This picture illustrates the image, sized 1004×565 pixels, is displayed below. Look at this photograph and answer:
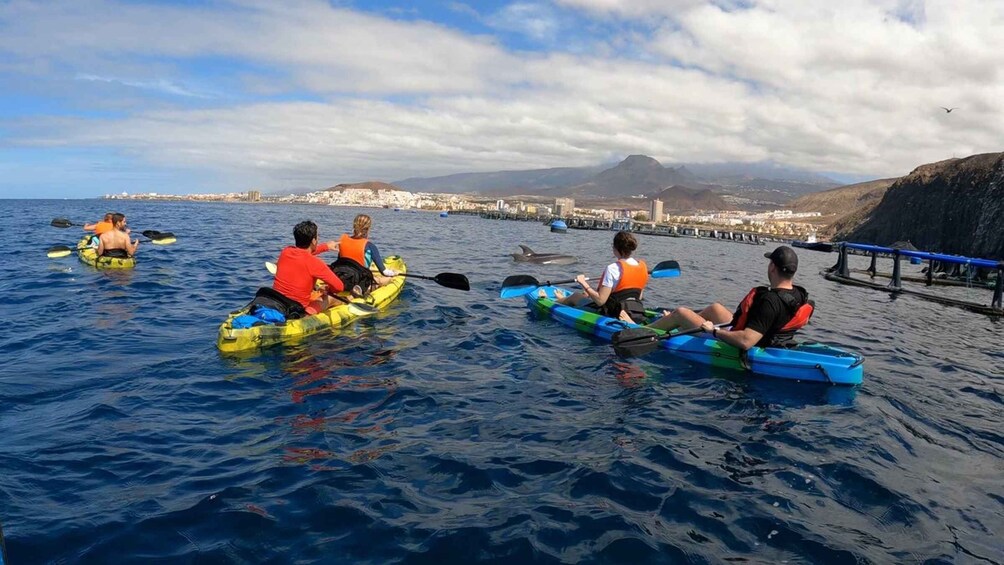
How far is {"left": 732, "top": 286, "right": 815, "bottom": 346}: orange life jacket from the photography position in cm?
881

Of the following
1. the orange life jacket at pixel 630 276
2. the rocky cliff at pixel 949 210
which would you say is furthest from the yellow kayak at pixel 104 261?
the rocky cliff at pixel 949 210

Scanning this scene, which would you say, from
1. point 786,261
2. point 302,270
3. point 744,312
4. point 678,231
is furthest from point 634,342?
point 678,231

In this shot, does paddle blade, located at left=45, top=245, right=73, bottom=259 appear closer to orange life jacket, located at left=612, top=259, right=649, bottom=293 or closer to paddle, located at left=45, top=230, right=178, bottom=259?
paddle, located at left=45, top=230, right=178, bottom=259

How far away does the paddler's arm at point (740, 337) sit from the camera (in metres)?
9.00

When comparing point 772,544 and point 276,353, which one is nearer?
point 772,544

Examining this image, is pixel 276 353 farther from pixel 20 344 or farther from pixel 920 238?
pixel 920 238

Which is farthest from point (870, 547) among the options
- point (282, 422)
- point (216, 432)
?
point (216, 432)

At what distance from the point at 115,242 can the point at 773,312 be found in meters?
19.0

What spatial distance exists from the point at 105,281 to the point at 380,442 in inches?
549

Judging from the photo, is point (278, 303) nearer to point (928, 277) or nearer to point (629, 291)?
point (629, 291)

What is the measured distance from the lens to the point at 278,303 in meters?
10.4

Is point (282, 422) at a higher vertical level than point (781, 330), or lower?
lower

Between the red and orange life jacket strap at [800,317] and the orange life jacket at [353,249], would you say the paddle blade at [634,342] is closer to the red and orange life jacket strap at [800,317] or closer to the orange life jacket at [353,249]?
the red and orange life jacket strap at [800,317]

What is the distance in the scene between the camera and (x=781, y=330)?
9.32 m
